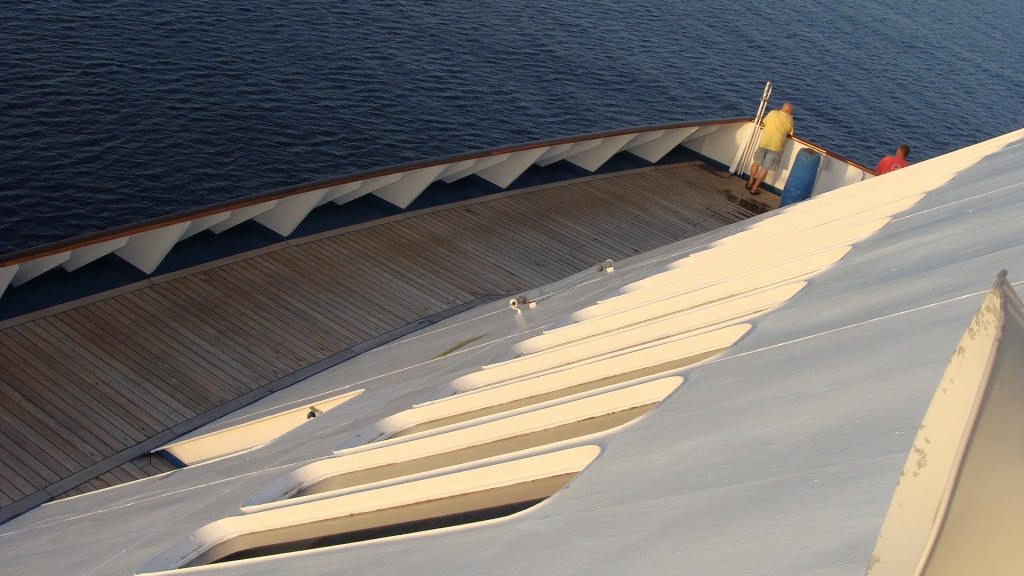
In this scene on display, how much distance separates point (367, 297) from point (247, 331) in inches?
58.8

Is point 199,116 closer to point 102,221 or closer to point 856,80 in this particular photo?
point 102,221

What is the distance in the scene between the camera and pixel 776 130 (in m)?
14.2

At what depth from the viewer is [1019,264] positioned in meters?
3.29

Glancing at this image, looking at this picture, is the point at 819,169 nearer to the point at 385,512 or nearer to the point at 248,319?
the point at 248,319

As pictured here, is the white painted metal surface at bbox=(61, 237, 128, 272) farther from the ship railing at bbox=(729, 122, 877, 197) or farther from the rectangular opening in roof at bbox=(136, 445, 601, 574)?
the ship railing at bbox=(729, 122, 877, 197)

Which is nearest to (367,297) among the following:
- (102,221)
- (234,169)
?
(102,221)

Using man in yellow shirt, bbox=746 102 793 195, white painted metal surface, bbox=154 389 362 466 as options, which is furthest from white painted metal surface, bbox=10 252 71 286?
man in yellow shirt, bbox=746 102 793 195

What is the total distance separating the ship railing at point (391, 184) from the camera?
28.4 ft

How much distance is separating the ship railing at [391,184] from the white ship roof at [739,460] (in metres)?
3.44

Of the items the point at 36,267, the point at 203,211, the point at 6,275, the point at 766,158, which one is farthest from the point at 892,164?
the point at 6,275

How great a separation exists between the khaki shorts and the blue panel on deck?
0.70 m

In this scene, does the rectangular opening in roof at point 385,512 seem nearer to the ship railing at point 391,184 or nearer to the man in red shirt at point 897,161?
the ship railing at point 391,184

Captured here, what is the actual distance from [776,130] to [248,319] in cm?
945

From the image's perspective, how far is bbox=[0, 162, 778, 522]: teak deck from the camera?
23.2 ft
